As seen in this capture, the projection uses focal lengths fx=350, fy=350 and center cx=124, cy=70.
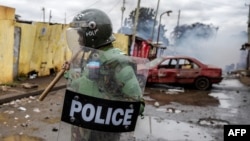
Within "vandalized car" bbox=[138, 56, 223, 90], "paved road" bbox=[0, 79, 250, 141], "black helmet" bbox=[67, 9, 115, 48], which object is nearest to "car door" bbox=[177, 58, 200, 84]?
"vandalized car" bbox=[138, 56, 223, 90]

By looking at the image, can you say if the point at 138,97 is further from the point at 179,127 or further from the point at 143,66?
the point at 179,127

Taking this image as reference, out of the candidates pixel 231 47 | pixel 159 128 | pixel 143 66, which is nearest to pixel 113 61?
pixel 143 66

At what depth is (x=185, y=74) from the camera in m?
15.0

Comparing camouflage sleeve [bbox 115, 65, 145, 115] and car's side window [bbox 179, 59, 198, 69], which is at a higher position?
camouflage sleeve [bbox 115, 65, 145, 115]

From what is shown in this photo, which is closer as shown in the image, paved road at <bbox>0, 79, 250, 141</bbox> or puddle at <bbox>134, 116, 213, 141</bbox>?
paved road at <bbox>0, 79, 250, 141</bbox>

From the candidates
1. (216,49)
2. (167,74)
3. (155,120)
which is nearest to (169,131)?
(155,120)

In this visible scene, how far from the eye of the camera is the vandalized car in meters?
15.0

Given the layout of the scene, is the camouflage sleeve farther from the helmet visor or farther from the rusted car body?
the rusted car body

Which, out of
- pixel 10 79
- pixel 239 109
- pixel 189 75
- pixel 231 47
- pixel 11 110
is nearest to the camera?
pixel 11 110

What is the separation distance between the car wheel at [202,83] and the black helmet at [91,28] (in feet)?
43.0

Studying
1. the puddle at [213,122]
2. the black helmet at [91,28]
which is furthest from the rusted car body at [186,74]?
the black helmet at [91,28]

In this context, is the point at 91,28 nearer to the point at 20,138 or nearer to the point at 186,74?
the point at 20,138

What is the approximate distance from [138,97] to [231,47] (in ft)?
213

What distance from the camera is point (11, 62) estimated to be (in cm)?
1131
